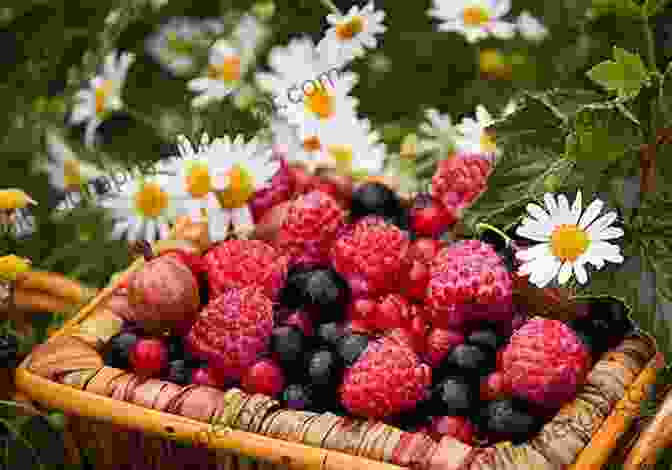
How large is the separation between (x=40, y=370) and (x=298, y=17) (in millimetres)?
836

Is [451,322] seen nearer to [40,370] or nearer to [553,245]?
[553,245]

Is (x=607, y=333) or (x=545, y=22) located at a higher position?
(x=545, y=22)

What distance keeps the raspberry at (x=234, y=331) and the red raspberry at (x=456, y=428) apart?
0.54ft

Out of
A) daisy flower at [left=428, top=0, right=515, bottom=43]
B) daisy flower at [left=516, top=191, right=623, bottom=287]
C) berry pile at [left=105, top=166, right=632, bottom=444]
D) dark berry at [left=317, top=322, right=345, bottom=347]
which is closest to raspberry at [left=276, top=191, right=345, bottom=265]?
berry pile at [left=105, top=166, right=632, bottom=444]

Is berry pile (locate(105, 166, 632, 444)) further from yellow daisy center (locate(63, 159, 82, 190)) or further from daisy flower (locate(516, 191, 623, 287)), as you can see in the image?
yellow daisy center (locate(63, 159, 82, 190))

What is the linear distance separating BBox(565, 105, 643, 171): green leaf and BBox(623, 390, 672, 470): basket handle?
0.20 m

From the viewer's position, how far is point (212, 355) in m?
0.87

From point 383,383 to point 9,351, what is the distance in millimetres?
354

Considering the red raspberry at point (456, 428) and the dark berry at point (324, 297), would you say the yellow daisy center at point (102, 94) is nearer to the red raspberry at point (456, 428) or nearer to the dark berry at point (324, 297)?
the dark berry at point (324, 297)

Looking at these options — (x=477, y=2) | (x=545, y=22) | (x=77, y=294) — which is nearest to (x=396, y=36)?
(x=545, y=22)

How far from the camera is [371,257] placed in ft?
3.03

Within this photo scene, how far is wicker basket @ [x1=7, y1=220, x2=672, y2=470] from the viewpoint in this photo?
734mm

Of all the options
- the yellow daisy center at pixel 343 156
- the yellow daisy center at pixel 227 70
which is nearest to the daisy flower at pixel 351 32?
the yellow daisy center at pixel 343 156

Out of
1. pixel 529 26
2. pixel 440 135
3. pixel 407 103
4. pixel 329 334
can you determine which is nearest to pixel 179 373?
pixel 329 334
